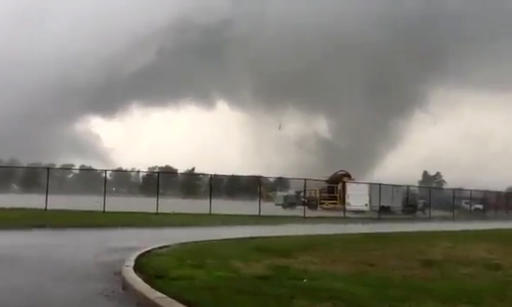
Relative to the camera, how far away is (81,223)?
2516 centimetres

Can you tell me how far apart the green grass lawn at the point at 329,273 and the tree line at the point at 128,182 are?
2044 cm

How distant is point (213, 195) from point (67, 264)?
2803cm

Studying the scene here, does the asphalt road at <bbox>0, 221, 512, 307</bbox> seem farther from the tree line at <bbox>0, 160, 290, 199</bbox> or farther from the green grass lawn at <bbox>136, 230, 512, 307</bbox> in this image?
the tree line at <bbox>0, 160, 290, 199</bbox>

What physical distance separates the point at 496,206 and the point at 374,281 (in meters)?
50.3

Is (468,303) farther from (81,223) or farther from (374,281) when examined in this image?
(81,223)

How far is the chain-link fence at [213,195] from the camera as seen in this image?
124ft

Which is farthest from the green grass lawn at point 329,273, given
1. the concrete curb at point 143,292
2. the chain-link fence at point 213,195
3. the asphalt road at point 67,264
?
the chain-link fence at point 213,195

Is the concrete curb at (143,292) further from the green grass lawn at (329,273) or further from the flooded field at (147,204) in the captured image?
the flooded field at (147,204)

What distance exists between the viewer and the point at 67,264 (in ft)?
42.1

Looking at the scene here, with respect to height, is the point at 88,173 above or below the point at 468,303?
above

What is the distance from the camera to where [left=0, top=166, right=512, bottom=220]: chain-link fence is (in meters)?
37.8

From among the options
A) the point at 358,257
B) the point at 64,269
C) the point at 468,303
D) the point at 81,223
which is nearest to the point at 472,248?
the point at 358,257

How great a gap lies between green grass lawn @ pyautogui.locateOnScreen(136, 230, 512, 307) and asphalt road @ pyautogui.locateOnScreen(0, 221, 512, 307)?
0.75 metres

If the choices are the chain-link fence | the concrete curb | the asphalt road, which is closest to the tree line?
the chain-link fence
